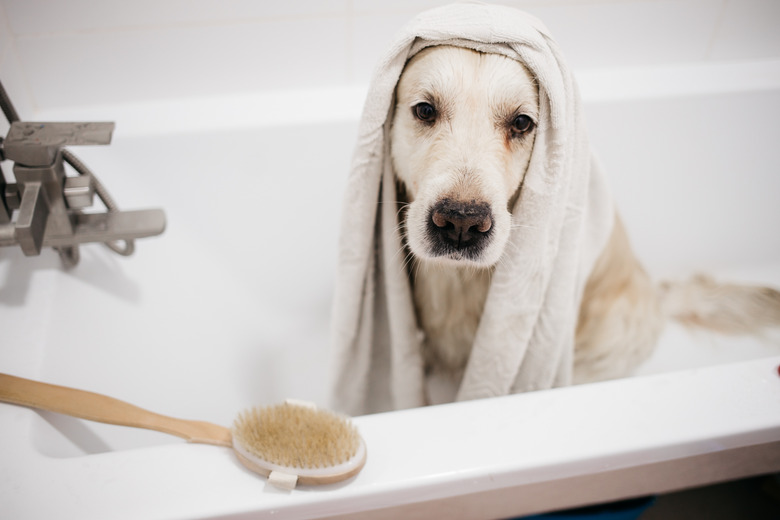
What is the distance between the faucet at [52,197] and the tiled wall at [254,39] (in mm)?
358

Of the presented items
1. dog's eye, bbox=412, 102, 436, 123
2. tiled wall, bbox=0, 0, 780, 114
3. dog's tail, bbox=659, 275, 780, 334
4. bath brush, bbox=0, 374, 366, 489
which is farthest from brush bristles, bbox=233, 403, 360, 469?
dog's tail, bbox=659, 275, 780, 334

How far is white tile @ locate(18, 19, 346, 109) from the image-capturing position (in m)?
1.09

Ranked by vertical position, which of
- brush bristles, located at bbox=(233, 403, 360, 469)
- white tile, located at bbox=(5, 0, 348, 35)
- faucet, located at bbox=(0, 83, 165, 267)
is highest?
white tile, located at bbox=(5, 0, 348, 35)

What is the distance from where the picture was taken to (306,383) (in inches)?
48.1

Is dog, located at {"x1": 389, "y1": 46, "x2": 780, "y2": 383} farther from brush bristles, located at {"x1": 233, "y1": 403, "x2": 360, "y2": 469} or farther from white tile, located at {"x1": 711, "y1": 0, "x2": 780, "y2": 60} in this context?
white tile, located at {"x1": 711, "y1": 0, "x2": 780, "y2": 60}

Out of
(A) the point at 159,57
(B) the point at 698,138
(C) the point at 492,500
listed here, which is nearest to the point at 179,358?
(A) the point at 159,57

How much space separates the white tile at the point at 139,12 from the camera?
3.40 feet

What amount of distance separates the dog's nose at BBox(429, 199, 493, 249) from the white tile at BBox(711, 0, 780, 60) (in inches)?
39.5

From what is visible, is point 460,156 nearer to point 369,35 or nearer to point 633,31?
point 369,35

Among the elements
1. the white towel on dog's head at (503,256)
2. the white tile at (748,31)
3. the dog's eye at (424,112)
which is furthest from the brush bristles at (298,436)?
the white tile at (748,31)

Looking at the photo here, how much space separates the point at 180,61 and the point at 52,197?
50 centimetres

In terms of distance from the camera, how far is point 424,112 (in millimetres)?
716

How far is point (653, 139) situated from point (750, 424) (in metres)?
0.87

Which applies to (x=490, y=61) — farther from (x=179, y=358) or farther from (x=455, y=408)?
(x=179, y=358)
